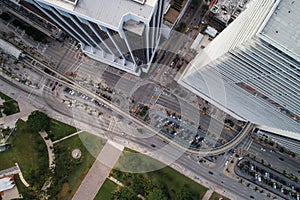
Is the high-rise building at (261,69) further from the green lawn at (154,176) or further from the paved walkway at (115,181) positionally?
the paved walkway at (115,181)

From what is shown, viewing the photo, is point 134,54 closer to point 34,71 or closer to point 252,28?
point 34,71

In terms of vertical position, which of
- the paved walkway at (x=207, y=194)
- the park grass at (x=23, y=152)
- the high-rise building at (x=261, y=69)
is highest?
the high-rise building at (x=261, y=69)

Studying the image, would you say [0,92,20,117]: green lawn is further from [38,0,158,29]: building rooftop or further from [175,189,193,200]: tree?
[175,189,193,200]: tree

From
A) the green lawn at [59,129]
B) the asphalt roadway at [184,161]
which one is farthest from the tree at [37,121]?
the asphalt roadway at [184,161]

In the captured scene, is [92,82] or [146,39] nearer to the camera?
[146,39]

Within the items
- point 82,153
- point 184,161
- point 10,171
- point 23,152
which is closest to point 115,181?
point 82,153


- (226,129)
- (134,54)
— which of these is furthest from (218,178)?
(134,54)

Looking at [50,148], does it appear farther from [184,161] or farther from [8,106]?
[184,161]
